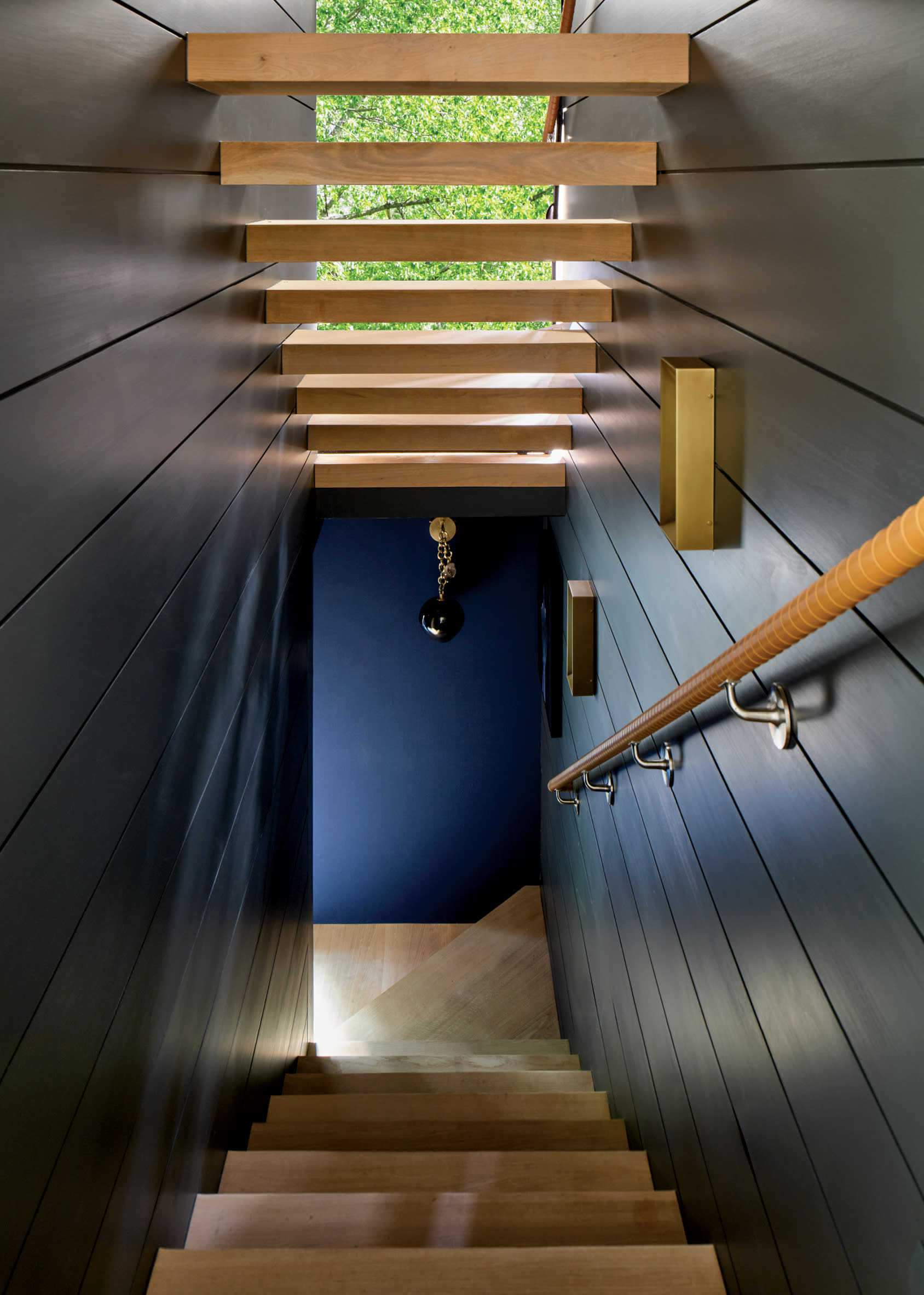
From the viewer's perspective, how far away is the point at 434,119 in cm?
652

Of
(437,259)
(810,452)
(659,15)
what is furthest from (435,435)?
(810,452)

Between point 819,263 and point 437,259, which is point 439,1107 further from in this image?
point 819,263

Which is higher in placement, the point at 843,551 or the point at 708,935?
the point at 843,551

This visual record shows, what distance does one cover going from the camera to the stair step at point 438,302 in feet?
9.45

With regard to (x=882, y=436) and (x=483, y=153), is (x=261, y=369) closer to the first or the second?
(x=483, y=153)

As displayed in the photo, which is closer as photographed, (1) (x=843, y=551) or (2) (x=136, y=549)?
(1) (x=843, y=551)

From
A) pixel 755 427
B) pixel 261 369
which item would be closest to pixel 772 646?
pixel 755 427

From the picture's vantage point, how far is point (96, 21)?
54.3 inches

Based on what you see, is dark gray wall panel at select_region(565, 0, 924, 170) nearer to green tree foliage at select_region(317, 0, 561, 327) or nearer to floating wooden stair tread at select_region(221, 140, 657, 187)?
floating wooden stair tread at select_region(221, 140, 657, 187)

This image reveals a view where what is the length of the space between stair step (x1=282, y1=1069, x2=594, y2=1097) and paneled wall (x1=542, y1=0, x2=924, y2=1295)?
1.26 m

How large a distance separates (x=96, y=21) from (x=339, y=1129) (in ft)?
9.33

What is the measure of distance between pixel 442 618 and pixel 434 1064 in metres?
2.48

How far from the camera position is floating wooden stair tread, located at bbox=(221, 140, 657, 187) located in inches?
85.1

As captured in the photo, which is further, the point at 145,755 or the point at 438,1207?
the point at 438,1207
